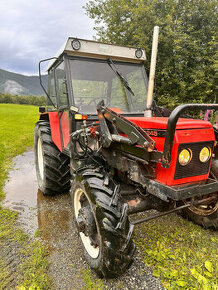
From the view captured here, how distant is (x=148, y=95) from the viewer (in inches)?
116

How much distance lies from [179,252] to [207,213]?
62cm

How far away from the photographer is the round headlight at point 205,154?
1.88m

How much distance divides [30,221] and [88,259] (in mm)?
1338

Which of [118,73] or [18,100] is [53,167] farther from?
[18,100]

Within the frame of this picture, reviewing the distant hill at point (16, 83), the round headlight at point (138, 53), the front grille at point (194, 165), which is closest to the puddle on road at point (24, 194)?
the front grille at point (194, 165)

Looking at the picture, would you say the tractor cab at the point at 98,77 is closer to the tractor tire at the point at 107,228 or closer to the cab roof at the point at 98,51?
the cab roof at the point at 98,51

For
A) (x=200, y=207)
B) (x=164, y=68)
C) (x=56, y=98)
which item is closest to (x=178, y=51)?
(x=164, y=68)

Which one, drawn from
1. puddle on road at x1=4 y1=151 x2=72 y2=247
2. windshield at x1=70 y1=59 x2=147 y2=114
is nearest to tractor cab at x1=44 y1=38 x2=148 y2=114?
windshield at x1=70 y1=59 x2=147 y2=114

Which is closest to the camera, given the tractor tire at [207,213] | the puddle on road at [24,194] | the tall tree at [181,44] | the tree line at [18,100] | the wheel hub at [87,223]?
the wheel hub at [87,223]

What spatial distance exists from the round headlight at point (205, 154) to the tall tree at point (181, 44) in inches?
211

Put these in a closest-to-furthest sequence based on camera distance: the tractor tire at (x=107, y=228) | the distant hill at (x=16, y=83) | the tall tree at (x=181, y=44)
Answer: the tractor tire at (x=107, y=228) < the tall tree at (x=181, y=44) < the distant hill at (x=16, y=83)

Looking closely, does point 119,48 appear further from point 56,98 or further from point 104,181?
point 104,181

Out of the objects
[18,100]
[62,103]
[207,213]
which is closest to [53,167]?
[62,103]

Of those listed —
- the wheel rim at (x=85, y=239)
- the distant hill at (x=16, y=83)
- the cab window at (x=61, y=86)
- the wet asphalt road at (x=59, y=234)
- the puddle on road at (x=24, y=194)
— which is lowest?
the puddle on road at (x=24, y=194)
